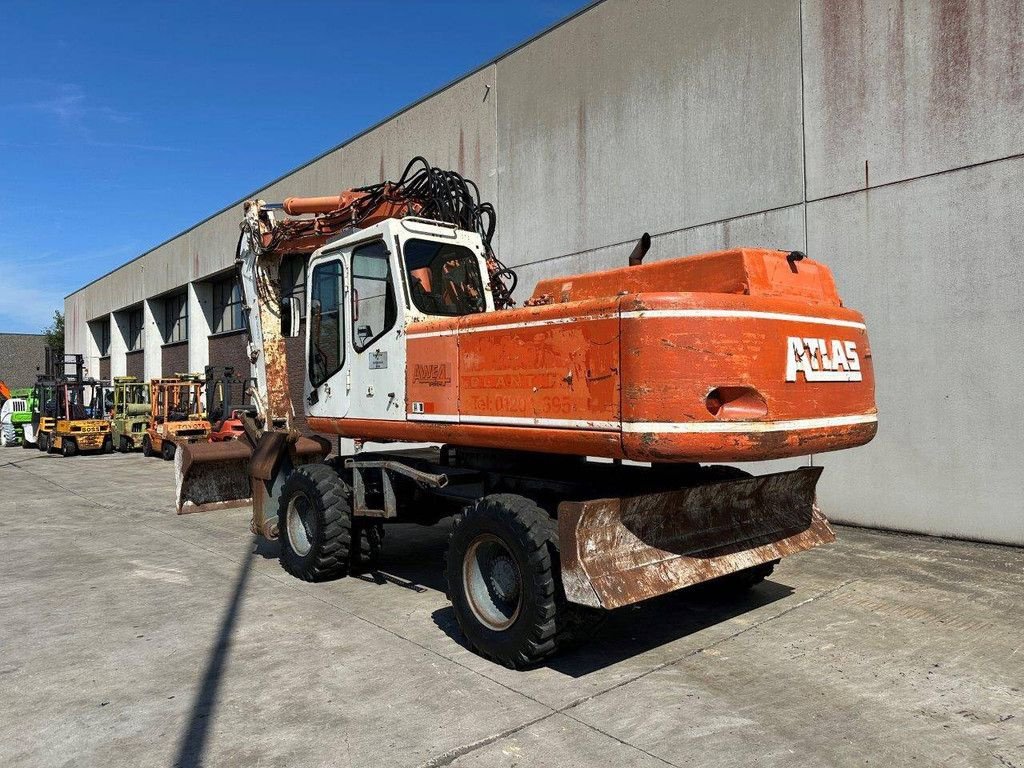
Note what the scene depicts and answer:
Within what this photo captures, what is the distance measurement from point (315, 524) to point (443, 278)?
2441mm

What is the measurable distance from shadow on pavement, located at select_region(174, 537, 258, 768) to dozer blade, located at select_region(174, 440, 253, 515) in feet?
11.3

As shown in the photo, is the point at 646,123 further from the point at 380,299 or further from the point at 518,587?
the point at 518,587

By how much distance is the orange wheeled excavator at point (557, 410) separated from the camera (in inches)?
163

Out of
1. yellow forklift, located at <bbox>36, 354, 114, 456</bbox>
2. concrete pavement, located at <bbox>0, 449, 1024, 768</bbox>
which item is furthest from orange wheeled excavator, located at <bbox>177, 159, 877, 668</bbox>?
yellow forklift, located at <bbox>36, 354, 114, 456</bbox>

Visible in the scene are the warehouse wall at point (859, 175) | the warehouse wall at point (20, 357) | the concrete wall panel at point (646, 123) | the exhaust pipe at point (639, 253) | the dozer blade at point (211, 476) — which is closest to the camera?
the exhaust pipe at point (639, 253)

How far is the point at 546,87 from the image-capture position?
12.3 metres

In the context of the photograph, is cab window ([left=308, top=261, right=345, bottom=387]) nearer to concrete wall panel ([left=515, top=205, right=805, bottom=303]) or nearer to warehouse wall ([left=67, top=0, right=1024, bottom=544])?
concrete wall panel ([left=515, top=205, right=805, bottom=303])

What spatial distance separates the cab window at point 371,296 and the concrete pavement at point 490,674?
7.28ft

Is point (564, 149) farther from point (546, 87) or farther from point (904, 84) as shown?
point (904, 84)

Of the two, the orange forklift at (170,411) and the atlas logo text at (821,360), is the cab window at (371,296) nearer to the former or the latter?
the atlas logo text at (821,360)

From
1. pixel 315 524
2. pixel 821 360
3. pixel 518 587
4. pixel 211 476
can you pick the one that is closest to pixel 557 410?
pixel 518 587

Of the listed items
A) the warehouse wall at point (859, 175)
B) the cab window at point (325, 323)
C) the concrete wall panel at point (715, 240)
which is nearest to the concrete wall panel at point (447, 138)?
the warehouse wall at point (859, 175)

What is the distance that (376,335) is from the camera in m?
6.02

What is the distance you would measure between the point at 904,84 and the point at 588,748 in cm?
799
